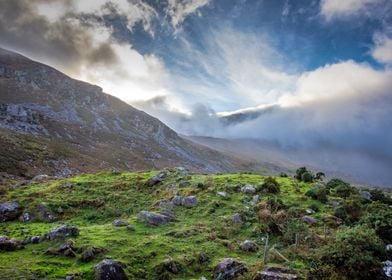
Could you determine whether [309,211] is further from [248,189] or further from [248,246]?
[248,246]

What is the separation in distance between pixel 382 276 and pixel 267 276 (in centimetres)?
668

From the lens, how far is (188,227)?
25891 mm

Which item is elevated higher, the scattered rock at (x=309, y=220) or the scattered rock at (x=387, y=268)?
the scattered rock at (x=309, y=220)

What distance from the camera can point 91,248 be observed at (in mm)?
19078

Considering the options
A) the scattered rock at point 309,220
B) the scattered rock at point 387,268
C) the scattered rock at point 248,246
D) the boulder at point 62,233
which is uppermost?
the scattered rock at point 309,220

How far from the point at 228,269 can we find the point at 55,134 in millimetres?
133156

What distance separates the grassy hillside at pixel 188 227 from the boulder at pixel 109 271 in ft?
1.78

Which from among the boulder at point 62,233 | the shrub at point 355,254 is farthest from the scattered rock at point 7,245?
the shrub at point 355,254

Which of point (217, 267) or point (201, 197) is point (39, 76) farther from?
point (217, 267)

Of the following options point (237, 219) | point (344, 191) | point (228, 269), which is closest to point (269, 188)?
point (237, 219)

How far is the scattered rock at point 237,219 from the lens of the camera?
2783 centimetres

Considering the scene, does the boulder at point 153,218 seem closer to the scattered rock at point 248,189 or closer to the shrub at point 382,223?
the scattered rock at point 248,189

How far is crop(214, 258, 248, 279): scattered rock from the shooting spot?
18.6 m

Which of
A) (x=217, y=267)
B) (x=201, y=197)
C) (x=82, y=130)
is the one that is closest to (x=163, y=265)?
(x=217, y=267)
